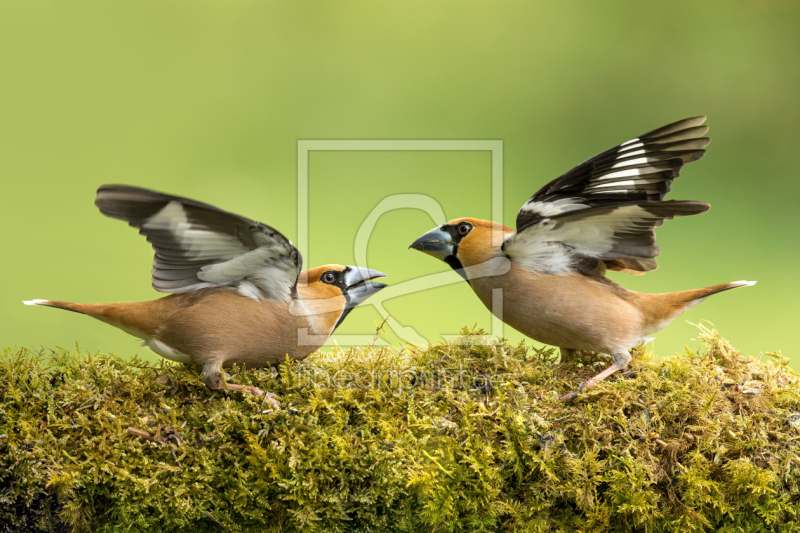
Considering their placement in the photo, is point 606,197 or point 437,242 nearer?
point 606,197

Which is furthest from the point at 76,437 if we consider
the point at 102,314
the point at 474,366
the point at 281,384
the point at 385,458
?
the point at 474,366

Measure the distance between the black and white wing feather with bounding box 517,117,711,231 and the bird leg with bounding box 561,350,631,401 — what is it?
54 cm

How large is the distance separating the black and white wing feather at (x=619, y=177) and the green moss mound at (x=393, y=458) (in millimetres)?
660

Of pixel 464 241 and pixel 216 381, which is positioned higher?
pixel 464 241

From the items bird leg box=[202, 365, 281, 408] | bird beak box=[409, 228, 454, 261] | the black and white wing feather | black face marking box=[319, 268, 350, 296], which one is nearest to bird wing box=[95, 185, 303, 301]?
black face marking box=[319, 268, 350, 296]

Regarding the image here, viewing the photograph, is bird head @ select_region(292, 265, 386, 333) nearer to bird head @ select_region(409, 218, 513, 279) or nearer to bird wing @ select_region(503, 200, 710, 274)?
bird head @ select_region(409, 218, 513, 279)

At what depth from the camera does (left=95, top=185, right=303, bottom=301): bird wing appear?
1.71 metres

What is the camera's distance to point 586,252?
213cm

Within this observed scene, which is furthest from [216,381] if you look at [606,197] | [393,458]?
[606,197]

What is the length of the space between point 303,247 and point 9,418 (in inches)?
42.6

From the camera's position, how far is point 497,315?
6.95ft

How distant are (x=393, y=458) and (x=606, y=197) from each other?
3.91 feet

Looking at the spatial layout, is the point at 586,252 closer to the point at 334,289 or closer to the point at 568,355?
the point at 568,355

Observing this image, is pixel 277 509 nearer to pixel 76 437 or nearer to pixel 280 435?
pixel 280 435
